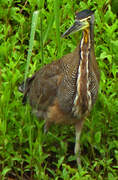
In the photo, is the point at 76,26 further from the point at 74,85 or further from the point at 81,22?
the point at 74,85

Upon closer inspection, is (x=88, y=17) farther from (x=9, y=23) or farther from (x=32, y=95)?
(x=9, y=23)

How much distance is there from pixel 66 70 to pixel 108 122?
0.81 meters

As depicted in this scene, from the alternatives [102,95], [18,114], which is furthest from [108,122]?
[18,114]

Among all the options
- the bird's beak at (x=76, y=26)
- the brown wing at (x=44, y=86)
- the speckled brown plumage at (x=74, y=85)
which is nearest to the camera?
the bird's beak at (x=76, y=26)

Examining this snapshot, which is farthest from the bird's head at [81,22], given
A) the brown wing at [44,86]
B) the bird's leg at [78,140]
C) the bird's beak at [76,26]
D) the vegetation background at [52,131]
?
the bird's leg at [78,140]

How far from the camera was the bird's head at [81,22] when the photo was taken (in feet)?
14.3

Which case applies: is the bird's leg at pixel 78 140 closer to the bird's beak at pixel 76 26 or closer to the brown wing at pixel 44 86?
the brown wing at pixel 44 86

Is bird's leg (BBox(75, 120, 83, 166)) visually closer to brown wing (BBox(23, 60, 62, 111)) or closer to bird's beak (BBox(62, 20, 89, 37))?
brown wing (BBox(23, 60, 62, 111))

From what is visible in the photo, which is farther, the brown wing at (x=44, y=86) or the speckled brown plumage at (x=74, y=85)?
the brown wing at (x=44, y=86)

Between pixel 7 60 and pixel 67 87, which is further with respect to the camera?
pixel 7 60

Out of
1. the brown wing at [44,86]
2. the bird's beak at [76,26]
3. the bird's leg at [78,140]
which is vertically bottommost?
the bird's leg at [78,140]

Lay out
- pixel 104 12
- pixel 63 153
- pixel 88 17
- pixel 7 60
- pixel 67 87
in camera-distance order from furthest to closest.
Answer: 1. pixel 104 12
2. pixel 7 60
3. pixel 63 153
4. pixel 67 87
5. pixel 88 17

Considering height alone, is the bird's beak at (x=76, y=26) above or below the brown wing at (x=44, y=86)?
above

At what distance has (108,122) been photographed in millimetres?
5230
